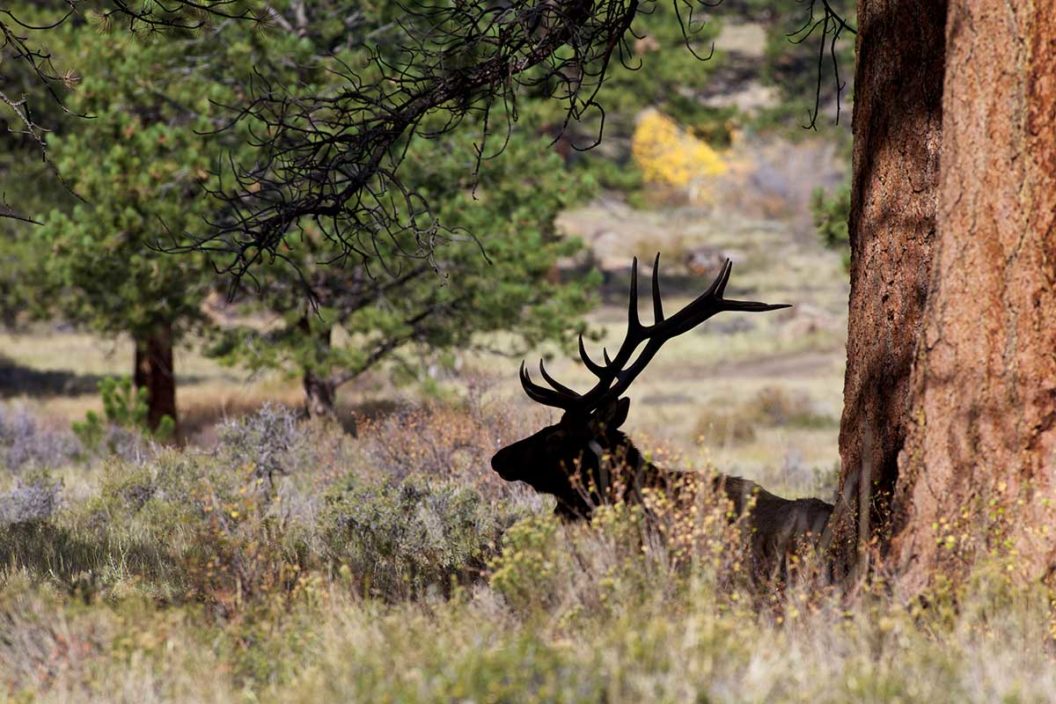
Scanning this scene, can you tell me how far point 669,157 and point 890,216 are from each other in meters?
57.8

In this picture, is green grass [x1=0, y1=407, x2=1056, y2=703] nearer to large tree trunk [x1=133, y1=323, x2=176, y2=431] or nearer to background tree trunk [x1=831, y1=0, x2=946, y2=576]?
background tree trunk [x1=831, y1=0, x2=946, y2=576]

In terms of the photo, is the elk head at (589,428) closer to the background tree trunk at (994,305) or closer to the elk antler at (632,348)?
the elk antler at (632,348)

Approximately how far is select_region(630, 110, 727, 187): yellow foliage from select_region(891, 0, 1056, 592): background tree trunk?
56.8m

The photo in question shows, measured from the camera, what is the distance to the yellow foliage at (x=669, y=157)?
6203 cm

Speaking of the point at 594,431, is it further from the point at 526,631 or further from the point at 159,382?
the point at 159,382

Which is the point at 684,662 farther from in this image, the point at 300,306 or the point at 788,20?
the point at 788,20

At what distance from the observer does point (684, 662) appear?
3.78 m

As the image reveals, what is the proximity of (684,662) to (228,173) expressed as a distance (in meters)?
11.1

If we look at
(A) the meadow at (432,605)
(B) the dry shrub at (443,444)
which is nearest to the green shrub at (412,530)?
(A) the meadow at (432,605)

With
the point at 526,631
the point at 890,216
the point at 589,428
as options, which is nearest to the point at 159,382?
the point at 589,428

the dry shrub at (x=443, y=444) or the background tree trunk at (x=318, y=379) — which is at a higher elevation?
the background tree trunk at (x=318, y=379)

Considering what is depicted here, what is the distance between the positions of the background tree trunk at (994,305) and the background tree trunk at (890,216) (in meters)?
0.69

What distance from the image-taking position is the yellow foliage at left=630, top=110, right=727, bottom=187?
62031 mm

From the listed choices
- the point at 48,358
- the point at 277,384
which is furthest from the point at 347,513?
the point at 48,358
